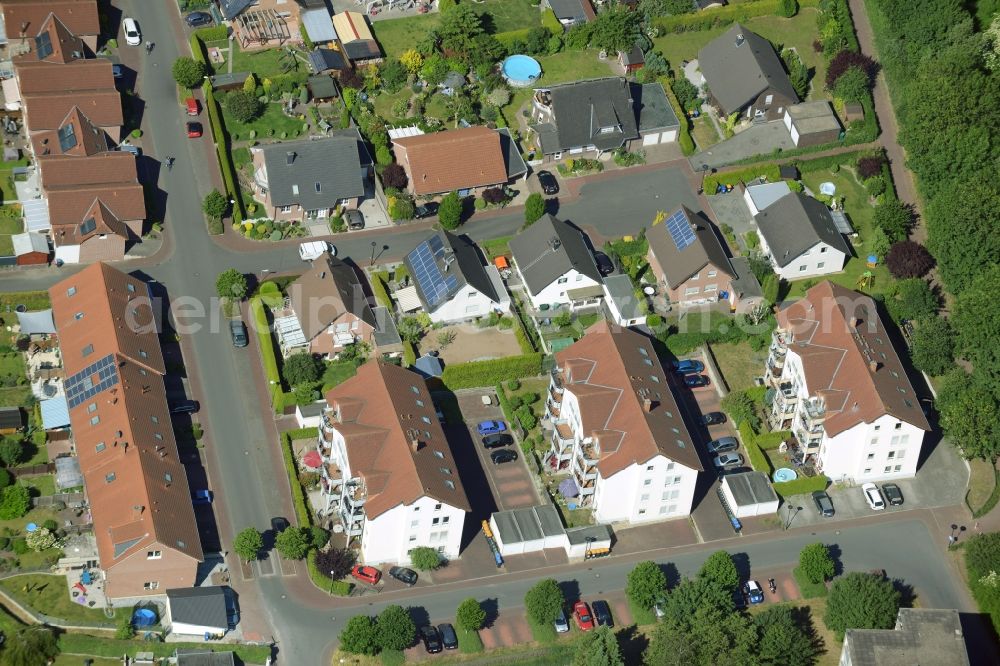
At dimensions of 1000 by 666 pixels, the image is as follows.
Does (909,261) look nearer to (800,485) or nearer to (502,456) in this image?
(800,485)

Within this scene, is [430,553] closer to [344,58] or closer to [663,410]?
[663,410]

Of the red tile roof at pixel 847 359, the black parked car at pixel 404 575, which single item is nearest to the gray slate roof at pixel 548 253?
the red tile roof at pixel 847 359

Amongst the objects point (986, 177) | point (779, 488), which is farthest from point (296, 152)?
point (986, 177)

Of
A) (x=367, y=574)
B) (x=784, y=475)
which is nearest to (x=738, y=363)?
(x=784, y=475)

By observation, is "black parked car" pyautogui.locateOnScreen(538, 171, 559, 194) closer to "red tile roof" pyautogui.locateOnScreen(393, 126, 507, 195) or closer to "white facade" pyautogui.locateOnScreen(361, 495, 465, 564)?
"red tile roof" pyautogui.locateOnScreen(393, 126, 507, 195)

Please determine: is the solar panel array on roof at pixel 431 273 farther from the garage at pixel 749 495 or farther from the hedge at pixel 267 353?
the garage at pixel 749 495
